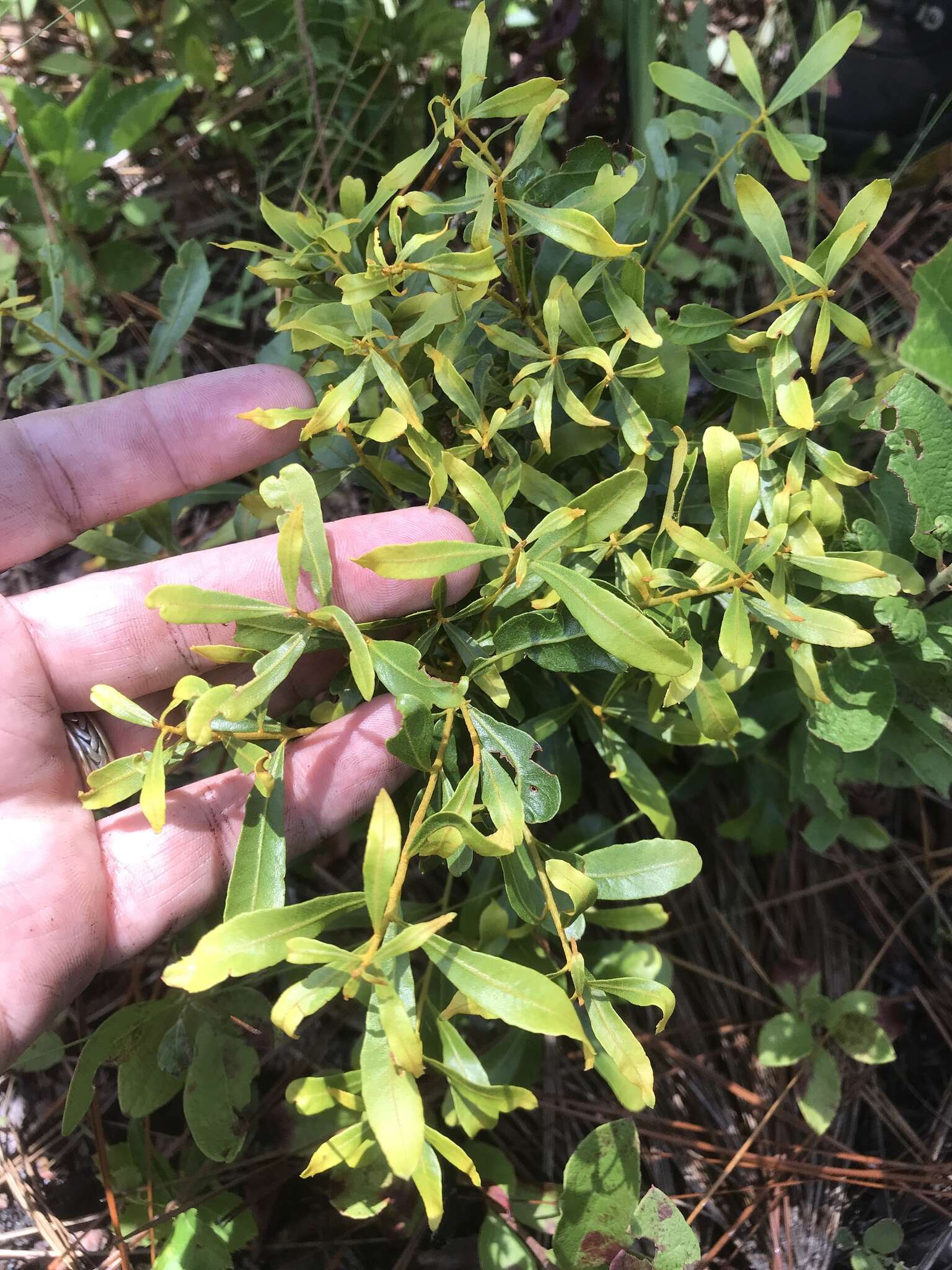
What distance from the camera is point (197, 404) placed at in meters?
1.39

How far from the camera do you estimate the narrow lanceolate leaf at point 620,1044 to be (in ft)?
3.29

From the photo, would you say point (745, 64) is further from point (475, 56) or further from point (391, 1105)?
point (391, 1105)

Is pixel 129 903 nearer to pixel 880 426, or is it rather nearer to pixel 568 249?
pixel 568 249

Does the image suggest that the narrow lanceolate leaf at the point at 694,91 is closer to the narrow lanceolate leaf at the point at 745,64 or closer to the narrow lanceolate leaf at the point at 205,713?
the narrow lanceolate leaf at the point at 745,64

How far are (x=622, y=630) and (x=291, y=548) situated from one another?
1.25 feet

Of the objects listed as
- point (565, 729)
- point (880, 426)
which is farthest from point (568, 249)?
point (565, 729)

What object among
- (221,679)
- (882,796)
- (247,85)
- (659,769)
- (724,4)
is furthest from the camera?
(724,4)

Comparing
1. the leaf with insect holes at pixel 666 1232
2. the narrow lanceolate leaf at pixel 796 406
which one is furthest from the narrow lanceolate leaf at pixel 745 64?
the leaf with insect holes at pixel 666 1232

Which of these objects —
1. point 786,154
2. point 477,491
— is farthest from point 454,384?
point 786,154

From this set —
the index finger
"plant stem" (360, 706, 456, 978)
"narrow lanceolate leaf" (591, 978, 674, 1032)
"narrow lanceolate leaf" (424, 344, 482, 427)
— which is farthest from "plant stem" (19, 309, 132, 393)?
"narrow lanceolate leaf" (591, 978, 674, 1032)

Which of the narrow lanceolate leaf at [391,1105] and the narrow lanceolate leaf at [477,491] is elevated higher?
the narrow lanceolate leaf at [477,491]

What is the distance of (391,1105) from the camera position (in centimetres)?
86

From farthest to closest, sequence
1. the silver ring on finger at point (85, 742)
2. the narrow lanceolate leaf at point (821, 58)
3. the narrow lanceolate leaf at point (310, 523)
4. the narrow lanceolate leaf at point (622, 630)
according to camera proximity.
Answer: the silver ring on finger at point (85, 742) < the narrow lanceolate leaf at point (821, 58) < the narrow lanceolate leaf at point (310, 523) < the narrow lanceolate leaf at point (622, 630)

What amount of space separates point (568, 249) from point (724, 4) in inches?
55.6
